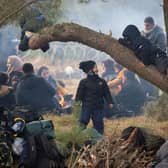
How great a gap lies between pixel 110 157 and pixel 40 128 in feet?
3.01

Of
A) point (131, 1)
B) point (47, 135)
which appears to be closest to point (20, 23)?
point (47, 135)

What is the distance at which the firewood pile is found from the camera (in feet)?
18.7

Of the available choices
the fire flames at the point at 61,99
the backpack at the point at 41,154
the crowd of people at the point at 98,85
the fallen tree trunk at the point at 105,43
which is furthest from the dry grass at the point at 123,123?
the backpack at the point at 41,154

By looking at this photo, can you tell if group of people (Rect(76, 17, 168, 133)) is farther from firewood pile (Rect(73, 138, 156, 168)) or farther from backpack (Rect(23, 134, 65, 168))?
backpack (Rect(23, 134, 65, 168))

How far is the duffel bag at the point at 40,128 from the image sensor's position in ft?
20.0

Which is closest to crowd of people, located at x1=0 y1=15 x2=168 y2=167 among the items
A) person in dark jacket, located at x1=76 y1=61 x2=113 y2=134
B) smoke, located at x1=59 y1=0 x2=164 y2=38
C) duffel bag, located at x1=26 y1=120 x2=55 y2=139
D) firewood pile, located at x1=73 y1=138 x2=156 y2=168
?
person in dark jacket, located at x1=76 y1=61 x2=113 y2=134

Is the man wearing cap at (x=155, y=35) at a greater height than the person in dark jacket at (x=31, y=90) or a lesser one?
greater

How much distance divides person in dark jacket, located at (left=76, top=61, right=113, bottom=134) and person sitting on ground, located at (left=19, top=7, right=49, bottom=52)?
88cm

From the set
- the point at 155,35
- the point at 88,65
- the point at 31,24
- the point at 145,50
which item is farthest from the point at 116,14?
the point at 145,50

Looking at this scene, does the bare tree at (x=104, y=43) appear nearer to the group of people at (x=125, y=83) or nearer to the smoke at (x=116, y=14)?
the group of people at (x=125, y=83)

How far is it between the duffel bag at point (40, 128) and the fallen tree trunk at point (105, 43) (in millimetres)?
1581

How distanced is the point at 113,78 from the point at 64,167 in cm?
767

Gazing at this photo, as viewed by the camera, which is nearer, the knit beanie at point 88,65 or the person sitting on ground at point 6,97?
the person sitting on ground at point 6,97

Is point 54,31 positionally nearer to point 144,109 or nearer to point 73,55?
point 144,109
